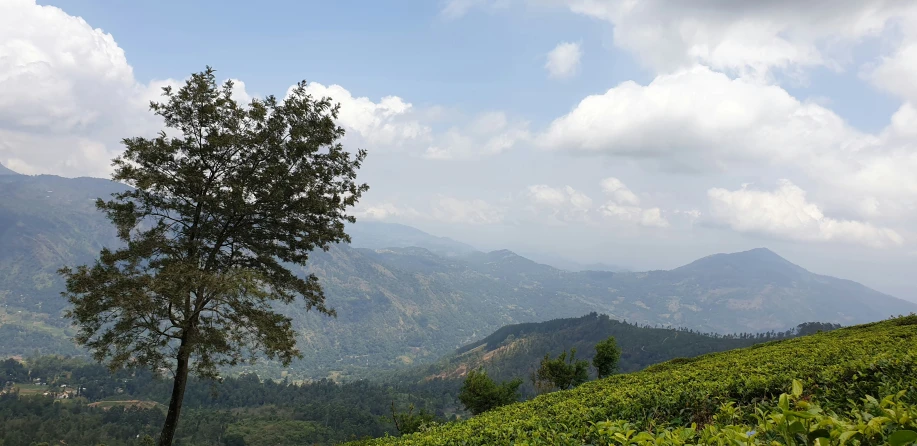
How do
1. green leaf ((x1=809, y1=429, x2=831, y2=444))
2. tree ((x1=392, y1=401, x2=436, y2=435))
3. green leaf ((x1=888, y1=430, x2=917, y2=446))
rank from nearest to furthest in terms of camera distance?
green leaf ((x1=888, y1=430, x2=917, y2=446)) → green leaf ((x1=809, y1=429, x2=831, y2=444)) → tree ((x1=392, y1=401, x2=436, y2=435))

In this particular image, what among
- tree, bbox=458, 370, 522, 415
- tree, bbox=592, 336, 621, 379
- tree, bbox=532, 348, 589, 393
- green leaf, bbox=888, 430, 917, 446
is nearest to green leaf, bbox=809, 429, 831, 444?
green leaf, bbox=888, 430, 917, 446

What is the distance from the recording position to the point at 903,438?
1.58 meters

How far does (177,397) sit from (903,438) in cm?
2343

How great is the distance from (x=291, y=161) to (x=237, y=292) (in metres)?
6.09

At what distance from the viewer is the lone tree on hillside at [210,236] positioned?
16047mm

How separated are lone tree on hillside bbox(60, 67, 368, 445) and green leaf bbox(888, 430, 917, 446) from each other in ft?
55.7

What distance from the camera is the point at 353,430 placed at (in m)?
148

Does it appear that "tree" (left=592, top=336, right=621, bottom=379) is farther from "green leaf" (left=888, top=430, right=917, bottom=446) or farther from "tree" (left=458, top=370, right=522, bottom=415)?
"green leaf" (left=888, top=430, right=917, bottom=446)

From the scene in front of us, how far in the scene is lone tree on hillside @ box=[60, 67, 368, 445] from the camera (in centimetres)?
1605

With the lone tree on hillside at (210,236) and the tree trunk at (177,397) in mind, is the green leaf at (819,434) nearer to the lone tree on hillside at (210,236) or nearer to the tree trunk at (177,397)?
the lone tree on hillside at (210,236)

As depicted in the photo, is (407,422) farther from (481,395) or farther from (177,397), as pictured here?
(177,397)

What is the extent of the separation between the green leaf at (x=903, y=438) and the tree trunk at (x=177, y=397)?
67.6ft

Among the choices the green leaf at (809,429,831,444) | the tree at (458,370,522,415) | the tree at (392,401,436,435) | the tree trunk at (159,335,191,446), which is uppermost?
the green leaf at (809,429,831,444)

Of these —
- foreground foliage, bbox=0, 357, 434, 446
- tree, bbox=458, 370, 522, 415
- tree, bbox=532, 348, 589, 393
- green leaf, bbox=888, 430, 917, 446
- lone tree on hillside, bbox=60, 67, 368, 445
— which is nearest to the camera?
green leaf, bbox=888, 430, 917, 446
